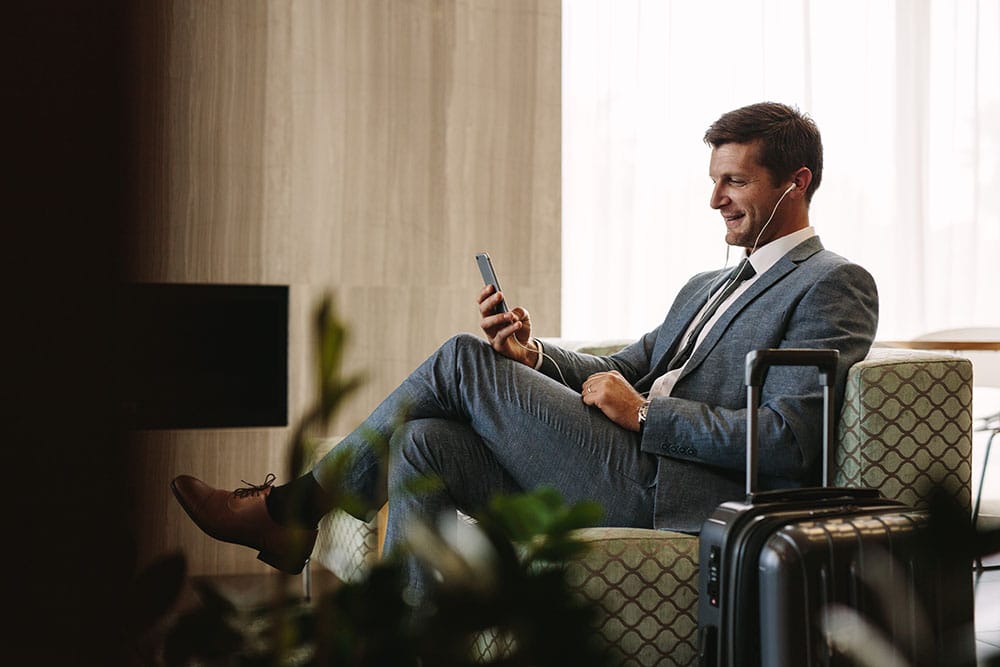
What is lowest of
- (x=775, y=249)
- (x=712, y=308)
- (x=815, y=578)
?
(x=815, y=578)

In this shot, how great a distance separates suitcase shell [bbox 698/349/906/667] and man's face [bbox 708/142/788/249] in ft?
1.94

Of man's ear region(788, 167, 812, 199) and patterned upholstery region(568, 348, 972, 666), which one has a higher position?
man's ear region(788, 167, 812, 199)

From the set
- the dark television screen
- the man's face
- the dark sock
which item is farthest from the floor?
the dark television screen

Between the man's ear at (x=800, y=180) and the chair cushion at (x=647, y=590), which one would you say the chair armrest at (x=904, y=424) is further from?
the man's ear at (x=800, y=180)

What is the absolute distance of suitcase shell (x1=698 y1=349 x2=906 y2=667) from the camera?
5.26ft

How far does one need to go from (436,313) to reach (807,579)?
2.42 meters

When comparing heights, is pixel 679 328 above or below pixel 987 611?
above

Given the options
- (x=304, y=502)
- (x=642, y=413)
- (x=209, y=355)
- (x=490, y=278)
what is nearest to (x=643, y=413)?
(x=642, y=413)

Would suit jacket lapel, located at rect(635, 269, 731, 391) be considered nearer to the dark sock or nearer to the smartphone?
the smartphone

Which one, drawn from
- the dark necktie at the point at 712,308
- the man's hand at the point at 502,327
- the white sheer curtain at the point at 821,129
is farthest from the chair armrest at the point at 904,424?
the white sheer curtain at the point at 821,129

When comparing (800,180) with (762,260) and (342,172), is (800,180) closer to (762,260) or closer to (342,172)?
(762,260)

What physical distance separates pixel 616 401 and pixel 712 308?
42cm

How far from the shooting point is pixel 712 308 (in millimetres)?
2322

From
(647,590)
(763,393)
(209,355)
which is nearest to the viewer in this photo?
(647,590)
